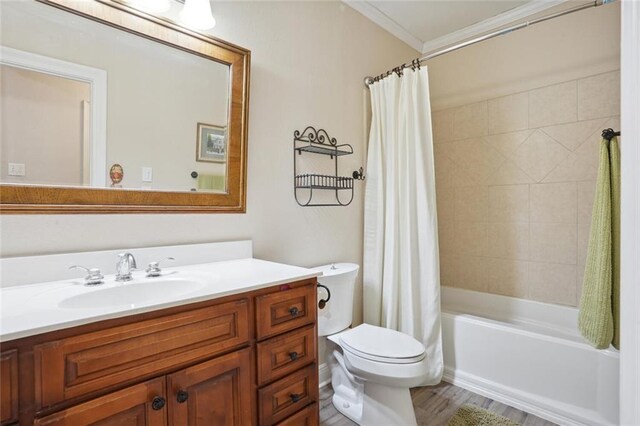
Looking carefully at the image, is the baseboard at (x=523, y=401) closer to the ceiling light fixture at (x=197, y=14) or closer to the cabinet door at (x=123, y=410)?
the cabinet door at (x=123, y=410)

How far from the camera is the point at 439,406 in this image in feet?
6.01

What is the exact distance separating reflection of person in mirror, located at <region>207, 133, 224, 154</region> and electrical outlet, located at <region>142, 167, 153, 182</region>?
270mm

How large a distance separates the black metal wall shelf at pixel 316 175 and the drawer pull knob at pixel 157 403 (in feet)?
3.92

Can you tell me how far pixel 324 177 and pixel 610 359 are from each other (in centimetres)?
170

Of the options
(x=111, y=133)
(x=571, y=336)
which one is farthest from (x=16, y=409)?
(x=571, y=336)

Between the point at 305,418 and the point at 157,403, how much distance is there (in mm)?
609

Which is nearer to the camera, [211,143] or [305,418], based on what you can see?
[305,418]

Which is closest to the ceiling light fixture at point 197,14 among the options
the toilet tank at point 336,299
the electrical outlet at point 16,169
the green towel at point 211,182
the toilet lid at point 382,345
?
the green towel at point 211,182

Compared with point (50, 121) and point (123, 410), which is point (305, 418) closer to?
point (123, 410)

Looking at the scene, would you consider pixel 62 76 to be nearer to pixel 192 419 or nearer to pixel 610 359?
pixel 192 419

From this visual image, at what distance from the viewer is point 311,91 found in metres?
1.97

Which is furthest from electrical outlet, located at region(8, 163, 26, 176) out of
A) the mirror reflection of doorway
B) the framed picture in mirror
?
the framed picture in mirror

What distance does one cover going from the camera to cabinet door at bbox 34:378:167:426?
74 centimetres

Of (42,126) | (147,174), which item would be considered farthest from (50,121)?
(147,174)
